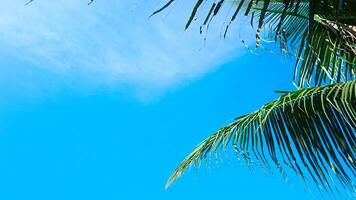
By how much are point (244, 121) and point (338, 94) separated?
65 centimetres

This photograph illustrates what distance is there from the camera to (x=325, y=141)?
8.36ft

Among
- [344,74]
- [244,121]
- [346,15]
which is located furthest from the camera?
[244,121]

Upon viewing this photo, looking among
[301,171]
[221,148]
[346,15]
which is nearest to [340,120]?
[301,171]

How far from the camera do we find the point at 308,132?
2607 mm

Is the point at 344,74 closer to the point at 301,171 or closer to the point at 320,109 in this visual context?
the point at 320,109

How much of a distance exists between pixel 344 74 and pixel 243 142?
2.39 feet

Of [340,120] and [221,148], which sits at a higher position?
[221,148]

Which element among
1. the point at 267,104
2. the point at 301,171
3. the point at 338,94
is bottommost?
the point at 301,171

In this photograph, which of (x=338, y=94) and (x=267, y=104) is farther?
(x=267, y=104)

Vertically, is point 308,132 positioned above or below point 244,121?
below

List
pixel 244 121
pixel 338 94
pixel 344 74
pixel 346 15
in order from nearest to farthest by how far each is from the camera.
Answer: pixel 346 15 < pixel 338 94 < pixel 344 74 < pixel 244 121

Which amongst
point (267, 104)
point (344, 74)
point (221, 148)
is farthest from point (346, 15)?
point (221, 148)

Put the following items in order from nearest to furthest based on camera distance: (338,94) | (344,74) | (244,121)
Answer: (338,94) < (344,74) < (244,121)

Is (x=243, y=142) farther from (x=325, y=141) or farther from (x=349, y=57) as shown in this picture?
(x=349, y=57)
